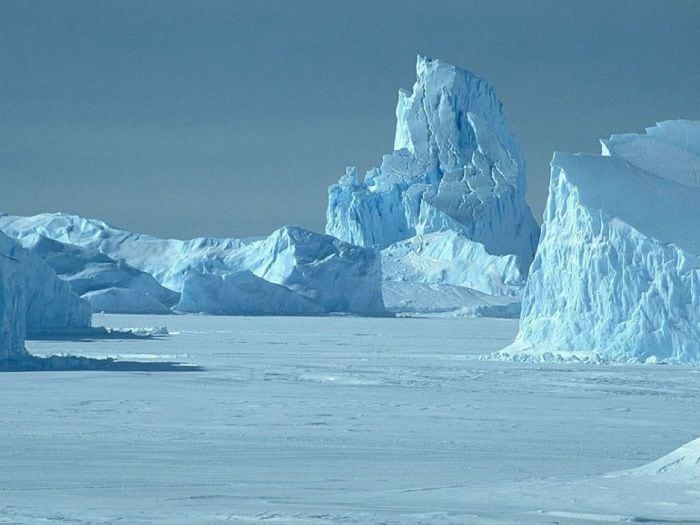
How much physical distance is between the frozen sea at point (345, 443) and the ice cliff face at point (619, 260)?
135 centimetres

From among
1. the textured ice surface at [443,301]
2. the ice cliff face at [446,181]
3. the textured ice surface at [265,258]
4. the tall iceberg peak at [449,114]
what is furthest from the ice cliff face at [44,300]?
the tall iceberg peak at [449,114]

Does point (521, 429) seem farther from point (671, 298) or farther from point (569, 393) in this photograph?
point (671, 298)

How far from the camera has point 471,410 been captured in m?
13.1

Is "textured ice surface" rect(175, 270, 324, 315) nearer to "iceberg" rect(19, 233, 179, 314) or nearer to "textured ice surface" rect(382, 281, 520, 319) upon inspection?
"iceberg" rect(19, 233, 179, 314)

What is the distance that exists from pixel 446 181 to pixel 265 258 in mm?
14489

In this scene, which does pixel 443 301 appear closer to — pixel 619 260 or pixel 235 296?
pixel 235 296

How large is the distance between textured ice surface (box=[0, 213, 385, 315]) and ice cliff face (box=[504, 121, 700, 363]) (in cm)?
2883

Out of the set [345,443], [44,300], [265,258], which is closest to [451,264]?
[265,258]

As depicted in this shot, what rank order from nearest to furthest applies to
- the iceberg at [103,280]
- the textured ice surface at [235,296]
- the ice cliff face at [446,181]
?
the textured ice surface at [235,296] < the iceberg at [103,280] < the ice cliff face at [446,181]

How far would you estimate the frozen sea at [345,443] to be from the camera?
6852 millimetres

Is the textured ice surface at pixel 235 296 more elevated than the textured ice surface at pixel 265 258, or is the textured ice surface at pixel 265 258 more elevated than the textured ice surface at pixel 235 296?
the textured ice surface at pixel 265 258

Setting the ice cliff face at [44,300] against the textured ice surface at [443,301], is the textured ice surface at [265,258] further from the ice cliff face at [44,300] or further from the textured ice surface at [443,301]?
the ice cliff face at [44,300]

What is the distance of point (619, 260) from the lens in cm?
2200

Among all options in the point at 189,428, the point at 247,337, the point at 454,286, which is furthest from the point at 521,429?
the point at 454,286
